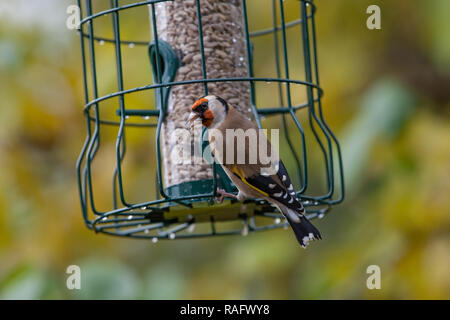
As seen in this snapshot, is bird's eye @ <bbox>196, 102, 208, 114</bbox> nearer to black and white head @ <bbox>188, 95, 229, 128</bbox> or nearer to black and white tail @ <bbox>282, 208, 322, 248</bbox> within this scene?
black and white head @ <bbox>188, 95, 229, 128</bbox>

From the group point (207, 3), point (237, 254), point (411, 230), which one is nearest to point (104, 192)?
point (237, 254)

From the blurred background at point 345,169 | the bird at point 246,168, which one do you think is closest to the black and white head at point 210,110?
the bird at point 246,168

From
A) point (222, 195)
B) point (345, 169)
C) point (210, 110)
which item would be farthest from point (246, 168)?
point (345, 169)

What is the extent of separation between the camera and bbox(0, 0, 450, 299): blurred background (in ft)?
23.4

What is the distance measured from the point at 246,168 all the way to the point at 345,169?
141 cm

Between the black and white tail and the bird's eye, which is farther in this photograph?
the bird's eye

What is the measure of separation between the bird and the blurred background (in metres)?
1.28

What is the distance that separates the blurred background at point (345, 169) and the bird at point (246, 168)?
1285 mm

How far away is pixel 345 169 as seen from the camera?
22.8 feet

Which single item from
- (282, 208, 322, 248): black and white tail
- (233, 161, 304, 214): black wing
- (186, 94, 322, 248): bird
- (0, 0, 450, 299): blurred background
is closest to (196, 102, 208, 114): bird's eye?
(186, 94, 322, 248): bird

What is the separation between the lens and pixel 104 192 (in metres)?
7.94

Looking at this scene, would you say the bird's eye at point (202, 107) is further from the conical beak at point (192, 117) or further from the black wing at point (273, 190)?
the black wing at point (273, 190)

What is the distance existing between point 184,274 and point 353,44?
322 cm

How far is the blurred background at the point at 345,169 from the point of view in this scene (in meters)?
7.14
